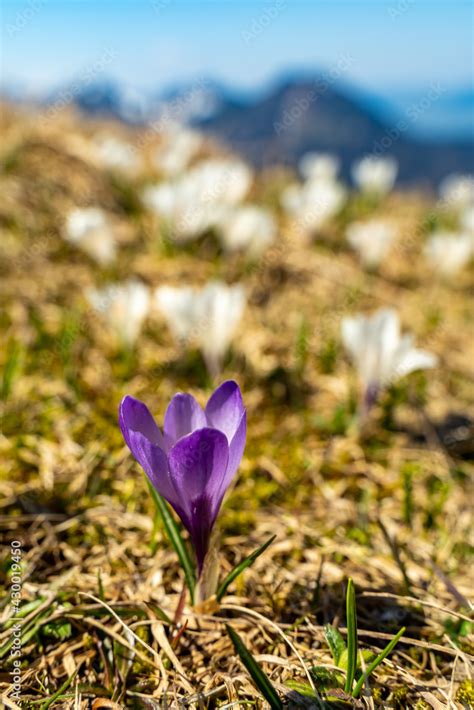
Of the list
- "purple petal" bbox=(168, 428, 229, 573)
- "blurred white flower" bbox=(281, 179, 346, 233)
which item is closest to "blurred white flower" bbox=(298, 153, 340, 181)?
"blurred white flower" bbox=(281, 179, 346, 233)

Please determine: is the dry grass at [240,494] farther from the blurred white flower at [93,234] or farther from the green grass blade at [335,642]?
the blurred white flower at [93,234]

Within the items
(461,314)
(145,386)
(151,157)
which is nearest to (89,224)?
(145,386)

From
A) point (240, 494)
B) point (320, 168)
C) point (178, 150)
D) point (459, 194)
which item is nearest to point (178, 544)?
point (240, 494)

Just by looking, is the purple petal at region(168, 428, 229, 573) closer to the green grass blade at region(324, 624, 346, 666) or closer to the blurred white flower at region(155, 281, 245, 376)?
the green grass blade at region(324, 624, 346, 666)

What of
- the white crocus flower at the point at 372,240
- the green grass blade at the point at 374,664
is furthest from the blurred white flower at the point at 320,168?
the green grass blade at the point at 374,664

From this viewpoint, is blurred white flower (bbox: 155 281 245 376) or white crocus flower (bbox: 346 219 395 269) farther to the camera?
white crocus flower (bbox: 346 219 395 269)
